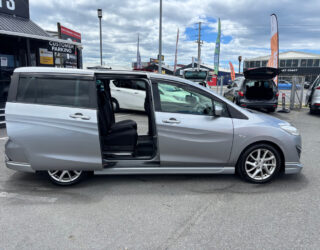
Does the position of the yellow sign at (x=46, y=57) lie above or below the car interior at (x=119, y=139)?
above

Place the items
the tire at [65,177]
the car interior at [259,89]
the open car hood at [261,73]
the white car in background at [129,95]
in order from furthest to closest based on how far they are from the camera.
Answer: the car interior at [259,89] < the white car in background at [129,95] < the open car hood at [261,73] < the tire at [65,177]

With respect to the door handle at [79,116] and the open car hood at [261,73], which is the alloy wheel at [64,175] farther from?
the open car hood at [261,73]

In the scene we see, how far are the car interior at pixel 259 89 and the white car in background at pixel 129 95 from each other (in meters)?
4.56

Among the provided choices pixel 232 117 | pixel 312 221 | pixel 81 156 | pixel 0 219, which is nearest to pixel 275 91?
pixel 232 117

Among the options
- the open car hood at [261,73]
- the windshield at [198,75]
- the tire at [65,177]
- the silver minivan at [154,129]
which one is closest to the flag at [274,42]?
the windshield at [198,75]

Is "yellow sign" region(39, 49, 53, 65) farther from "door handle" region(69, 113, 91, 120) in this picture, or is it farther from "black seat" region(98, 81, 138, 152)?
"door handle" region(69, 113, 91, 120)

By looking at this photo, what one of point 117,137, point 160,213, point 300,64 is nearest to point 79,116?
point 117,137

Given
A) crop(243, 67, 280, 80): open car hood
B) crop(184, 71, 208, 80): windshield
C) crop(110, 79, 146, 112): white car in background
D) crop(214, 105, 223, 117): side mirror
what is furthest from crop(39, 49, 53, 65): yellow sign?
crop(214, 105, 223, 117): side mirror

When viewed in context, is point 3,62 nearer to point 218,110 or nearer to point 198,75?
point 198,75

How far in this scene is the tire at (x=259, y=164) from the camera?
377 cm

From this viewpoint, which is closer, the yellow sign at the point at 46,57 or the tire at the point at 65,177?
the tire at the point at 65,177

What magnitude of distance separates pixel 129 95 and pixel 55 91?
6839 millimetres

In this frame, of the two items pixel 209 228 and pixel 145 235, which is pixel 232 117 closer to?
pixel 209 228

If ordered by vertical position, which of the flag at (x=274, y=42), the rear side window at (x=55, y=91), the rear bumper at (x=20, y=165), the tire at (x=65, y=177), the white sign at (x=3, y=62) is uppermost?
the flag at (x=274, y=42)
